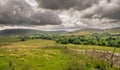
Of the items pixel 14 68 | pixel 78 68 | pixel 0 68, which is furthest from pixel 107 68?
pixel 0 68

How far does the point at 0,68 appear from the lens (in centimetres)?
9144

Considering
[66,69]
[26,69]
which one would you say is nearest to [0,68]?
[26,69]

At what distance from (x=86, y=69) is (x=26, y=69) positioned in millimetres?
26021

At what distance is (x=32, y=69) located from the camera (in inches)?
3435

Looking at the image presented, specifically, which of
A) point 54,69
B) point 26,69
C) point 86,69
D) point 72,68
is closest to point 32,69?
point 26,69

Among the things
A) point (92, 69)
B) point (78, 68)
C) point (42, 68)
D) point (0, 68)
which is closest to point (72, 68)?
point (78, 68)

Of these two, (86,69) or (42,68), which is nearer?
(86,69)

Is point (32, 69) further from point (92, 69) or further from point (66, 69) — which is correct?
point (92, 69)

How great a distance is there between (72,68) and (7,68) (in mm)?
28931

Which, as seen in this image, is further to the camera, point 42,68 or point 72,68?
point 42,68

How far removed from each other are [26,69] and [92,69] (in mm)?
28728

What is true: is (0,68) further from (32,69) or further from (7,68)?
(32,69)

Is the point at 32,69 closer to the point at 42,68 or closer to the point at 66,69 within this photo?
the point at 42,68

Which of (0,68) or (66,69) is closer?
(66,69)
